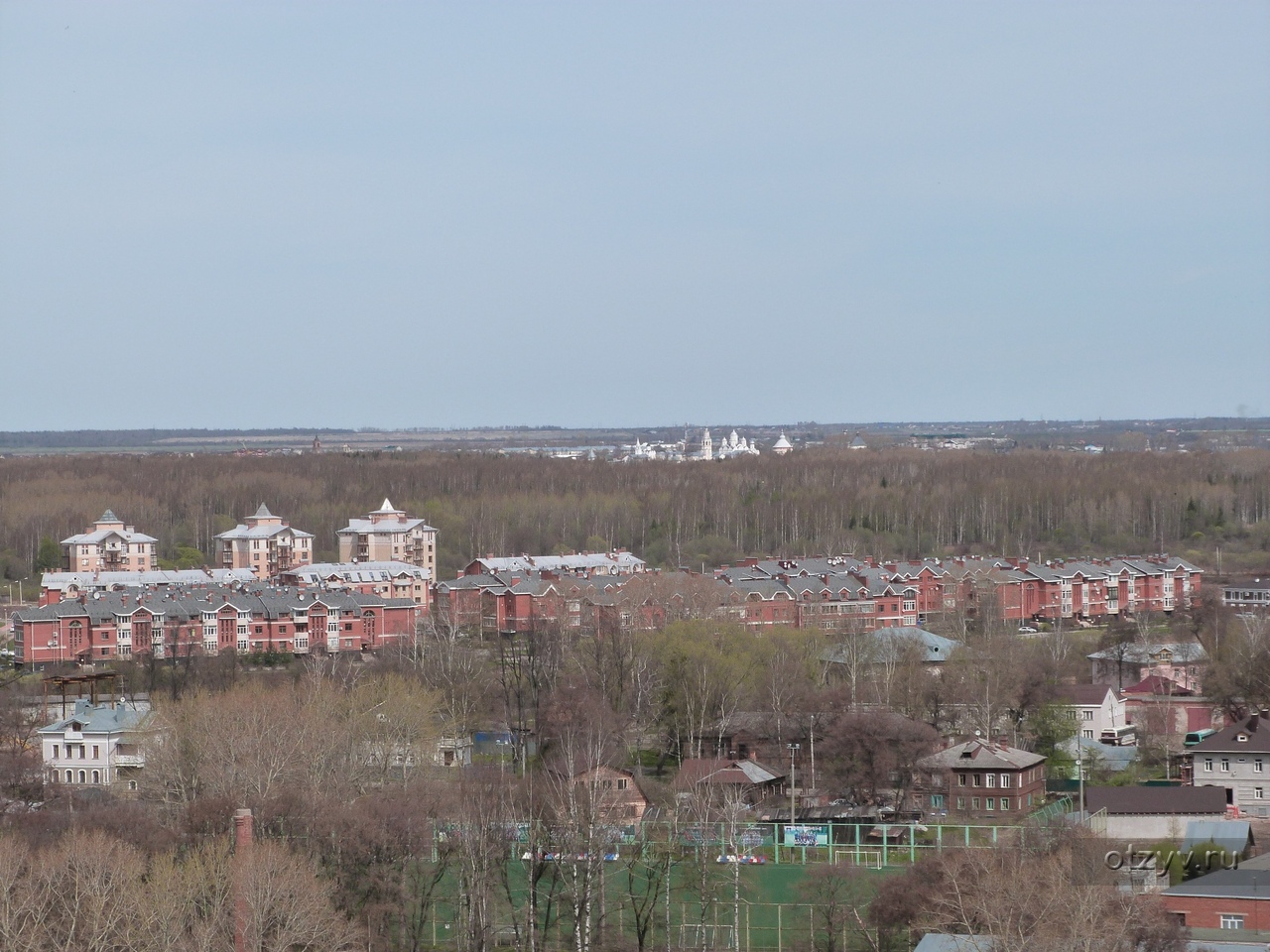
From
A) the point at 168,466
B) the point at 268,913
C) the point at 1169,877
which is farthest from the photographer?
the point at 168,466

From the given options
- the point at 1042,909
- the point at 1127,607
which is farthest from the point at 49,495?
the point at 1042,909

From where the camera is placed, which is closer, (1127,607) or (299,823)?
(299,823)

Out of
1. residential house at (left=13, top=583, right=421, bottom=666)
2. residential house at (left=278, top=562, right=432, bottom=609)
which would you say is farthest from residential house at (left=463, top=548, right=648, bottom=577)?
residential house at (left=13, top=583, right=421, bottom=666)

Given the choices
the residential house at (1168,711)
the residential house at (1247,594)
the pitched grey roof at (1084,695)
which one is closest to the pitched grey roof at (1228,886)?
the residential house at (1168,711)

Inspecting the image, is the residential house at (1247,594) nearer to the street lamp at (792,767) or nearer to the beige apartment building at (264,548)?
the street lamp at (792,767)

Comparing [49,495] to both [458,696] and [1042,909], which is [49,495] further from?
[1042,909]

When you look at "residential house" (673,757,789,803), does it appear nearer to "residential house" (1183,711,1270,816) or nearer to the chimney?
"residential house" (1183,711,1270,816)

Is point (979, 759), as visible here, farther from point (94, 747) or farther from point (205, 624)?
point (205, 624)

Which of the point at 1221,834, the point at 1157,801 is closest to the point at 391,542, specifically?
the point at 1157,801
